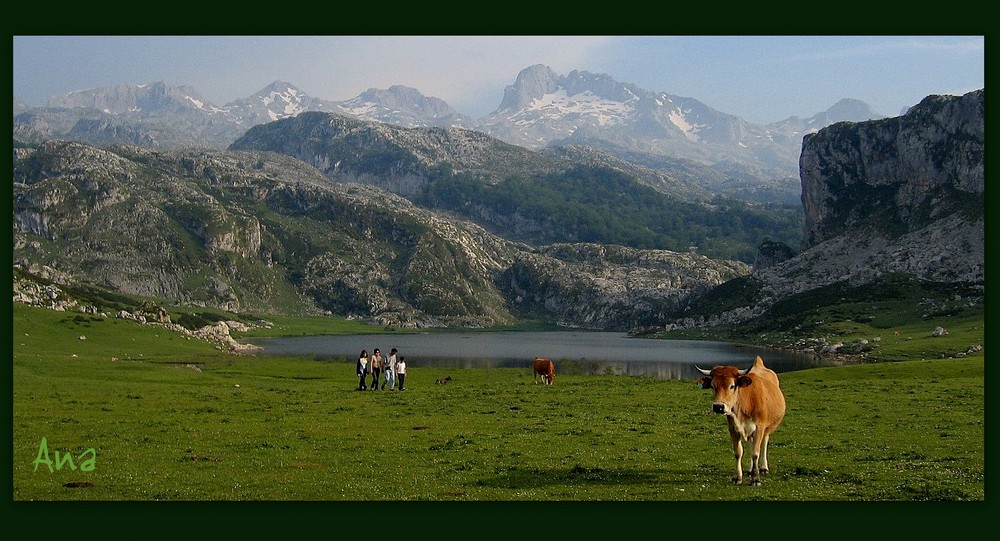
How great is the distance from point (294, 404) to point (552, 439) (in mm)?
19484

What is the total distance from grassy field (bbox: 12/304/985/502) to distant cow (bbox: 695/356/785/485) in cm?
97

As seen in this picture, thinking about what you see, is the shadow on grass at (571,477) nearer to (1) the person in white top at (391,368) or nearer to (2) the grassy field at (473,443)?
(2) the grassy field at (473,443)

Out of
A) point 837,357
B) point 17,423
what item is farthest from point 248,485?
point 837,357

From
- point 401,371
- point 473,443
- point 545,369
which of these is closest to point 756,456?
point 473,443

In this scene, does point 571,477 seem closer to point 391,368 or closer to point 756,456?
point 756,456

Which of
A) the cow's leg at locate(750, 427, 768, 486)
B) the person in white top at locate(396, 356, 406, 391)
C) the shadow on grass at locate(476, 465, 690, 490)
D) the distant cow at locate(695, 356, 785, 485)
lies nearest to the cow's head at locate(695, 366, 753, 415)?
the distant cow at locate(695, 356, 785, 485)

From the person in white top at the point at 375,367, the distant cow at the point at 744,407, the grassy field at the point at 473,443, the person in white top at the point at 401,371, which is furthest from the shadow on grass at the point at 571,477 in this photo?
the person in white top at the point at 401,371

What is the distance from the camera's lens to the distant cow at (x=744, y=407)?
21.8 meters

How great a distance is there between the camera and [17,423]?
33.3 meters

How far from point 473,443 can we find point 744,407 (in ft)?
38.7

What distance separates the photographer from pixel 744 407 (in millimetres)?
22734

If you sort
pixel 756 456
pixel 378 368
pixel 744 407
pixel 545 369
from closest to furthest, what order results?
pixel 744 407 < pixel 756 456 < pixel 378 368 < pixel 545 369

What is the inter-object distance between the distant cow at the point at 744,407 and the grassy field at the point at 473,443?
38.2 inches

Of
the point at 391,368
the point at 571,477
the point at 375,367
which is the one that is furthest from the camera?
the point at 391,368
